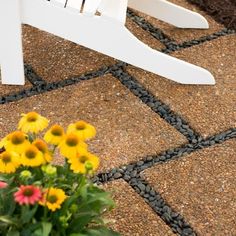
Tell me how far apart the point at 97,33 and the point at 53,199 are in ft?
3.84

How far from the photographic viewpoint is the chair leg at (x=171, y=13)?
3.26 metres

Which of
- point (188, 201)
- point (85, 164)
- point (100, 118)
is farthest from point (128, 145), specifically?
point (85, 164)

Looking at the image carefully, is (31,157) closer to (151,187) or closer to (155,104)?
(151,187)

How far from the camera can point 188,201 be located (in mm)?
2367

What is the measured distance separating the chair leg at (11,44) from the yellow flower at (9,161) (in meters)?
1.04

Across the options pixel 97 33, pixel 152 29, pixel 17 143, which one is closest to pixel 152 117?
pixel 97 33

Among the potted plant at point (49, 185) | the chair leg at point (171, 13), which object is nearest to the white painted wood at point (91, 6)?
the chair leg at point (171, 13)

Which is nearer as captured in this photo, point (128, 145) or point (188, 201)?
point (188, 201)

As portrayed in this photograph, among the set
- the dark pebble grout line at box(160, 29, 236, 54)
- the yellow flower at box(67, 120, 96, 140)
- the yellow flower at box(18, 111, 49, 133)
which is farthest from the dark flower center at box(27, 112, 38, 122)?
the dark pebble grout line at box(160, 29, 236, 54)

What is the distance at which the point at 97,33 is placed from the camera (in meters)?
2.69

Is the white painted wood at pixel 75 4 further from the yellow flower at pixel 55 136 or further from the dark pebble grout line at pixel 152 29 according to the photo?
the yellow flower at pixel 55 136

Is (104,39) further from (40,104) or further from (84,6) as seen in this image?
(40,104)

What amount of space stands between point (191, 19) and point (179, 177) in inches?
45.6

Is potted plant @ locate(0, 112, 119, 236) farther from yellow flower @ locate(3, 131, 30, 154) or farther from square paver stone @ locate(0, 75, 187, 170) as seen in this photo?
square paver stone @ locate(0, 75, 187, 170)
